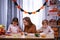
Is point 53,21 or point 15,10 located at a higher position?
point 15,10

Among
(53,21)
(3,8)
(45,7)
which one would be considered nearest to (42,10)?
(45,7)

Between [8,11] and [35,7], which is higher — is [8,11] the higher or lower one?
the lower one

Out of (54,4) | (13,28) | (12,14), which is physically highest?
(54,4)

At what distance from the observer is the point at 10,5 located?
15.7ft

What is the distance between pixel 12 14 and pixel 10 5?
0.28m

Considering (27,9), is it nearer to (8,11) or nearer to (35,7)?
(35,7)

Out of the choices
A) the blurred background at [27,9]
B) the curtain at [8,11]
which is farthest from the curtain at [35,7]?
the curtain at [8,11]

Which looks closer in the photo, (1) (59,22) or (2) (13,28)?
(2) (13,28)

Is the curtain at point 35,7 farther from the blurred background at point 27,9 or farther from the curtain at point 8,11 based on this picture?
the curtain at point 8,11

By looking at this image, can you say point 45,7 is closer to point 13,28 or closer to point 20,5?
point 20,5

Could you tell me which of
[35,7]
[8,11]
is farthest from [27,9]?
[8,11]

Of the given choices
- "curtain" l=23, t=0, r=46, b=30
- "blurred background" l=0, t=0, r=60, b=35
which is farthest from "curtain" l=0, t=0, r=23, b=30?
"curtain" l=23, t=0, r=46, b=30

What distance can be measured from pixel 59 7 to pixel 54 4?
17 cm

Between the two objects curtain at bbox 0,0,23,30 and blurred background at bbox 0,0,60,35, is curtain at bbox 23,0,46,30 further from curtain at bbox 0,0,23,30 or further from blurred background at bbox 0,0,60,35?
curtain at bbox 0,0,23,30
